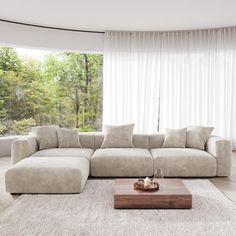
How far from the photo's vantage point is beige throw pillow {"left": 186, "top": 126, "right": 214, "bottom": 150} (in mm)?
5262

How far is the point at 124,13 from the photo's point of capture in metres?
5.92

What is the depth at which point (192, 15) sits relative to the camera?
19.8 ft

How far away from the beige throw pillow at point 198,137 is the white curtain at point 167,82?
6.80 ft

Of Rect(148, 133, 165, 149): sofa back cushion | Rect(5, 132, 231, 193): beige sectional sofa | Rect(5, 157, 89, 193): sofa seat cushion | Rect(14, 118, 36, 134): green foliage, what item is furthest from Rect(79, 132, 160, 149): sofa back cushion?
Rect(14, 118, 36, 134): green foliage

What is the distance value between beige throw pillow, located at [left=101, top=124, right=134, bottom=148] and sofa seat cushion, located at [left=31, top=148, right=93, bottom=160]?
1.14 feet

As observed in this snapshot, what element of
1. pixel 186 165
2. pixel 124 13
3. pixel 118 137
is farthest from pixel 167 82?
pixel 186 165

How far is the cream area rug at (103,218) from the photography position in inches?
115

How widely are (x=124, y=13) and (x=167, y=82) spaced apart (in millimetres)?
2084

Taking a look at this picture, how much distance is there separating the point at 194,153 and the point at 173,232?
2.14m

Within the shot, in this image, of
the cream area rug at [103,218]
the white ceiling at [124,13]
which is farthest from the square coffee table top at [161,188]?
the white ceiling at [124,13]

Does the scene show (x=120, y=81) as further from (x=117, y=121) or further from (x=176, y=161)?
(x=176, y=161)

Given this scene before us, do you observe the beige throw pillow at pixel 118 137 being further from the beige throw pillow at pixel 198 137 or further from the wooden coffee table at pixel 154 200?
the wooden coffee table at pixel 154 200

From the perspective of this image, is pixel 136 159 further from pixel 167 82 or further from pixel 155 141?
pixel 167 82

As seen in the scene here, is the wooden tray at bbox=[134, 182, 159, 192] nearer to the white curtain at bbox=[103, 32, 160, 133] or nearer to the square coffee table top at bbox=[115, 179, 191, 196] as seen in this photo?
the square coffee table top at bbox=[115, 179, 191, 196]
